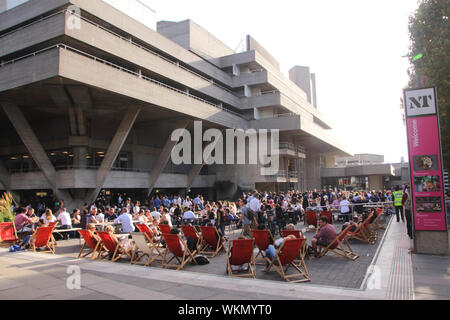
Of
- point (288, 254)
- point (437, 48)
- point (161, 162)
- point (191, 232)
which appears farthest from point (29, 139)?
point (437, 48)

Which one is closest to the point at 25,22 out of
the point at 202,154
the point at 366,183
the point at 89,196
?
the point at 89,196

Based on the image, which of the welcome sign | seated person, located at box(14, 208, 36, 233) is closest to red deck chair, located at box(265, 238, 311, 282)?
the welcome sign

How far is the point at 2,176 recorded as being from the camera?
85.4 ft

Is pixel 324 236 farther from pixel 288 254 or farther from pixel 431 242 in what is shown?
pixel 431 242

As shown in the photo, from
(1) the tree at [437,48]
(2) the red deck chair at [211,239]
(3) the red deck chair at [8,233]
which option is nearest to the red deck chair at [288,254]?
(2) the red deck chair at [211,239]

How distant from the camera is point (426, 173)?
8.61 m

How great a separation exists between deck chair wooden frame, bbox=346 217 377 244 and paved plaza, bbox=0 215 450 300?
52.3 inches

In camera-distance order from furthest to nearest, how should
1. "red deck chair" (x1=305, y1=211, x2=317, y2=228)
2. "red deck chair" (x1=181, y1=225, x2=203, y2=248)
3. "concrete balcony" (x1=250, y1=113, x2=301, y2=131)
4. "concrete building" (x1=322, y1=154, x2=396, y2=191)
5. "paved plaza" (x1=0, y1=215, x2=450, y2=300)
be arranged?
"concrete building" (x1=322, y1=154, x2=396, y2=191)
"concrete balcony" (x1=250, y1=113, x2=301, y2=131)
"red deck chair" (x1=305, y1=211, x2=317, y2=228)
"red deck chair" (x1=181, y1=225, x2=203, y2=248)
"paved plaza" (x1=0, y1=215, x2=450, y2=300)

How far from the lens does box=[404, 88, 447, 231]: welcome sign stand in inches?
333

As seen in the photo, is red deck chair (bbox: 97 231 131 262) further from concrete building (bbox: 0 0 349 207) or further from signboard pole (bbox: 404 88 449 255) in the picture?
concrete building (bbox: 0 0 349 207)

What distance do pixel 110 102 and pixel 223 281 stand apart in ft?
70.7

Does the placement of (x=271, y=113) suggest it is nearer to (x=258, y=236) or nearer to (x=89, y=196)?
(x=89, y=196)

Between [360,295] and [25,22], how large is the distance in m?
29.4

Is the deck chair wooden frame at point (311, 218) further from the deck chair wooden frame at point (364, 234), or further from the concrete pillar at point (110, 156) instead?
the concrete pillar at point (110, 156)
